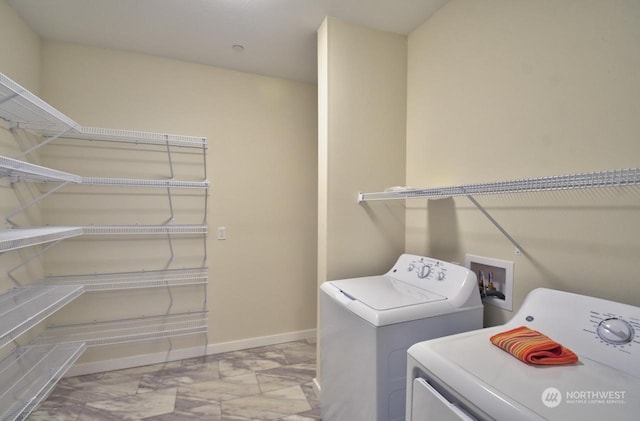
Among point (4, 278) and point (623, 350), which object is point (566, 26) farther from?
point (4, 278)

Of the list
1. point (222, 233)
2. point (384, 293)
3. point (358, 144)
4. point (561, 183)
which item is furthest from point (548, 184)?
point (222, 233)

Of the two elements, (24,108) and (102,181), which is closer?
(24,108)

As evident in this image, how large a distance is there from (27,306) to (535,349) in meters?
2.34

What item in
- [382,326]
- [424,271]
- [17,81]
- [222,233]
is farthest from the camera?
[222,233]

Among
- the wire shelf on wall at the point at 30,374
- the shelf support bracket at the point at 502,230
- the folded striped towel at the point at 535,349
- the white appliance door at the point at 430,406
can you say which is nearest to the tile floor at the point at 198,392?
the wire shelf on wall at the point at 30,374

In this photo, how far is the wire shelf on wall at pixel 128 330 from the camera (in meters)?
2.12

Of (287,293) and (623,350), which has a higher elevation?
(623,350)

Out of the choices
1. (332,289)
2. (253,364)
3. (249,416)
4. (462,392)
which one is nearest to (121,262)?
(253,364)

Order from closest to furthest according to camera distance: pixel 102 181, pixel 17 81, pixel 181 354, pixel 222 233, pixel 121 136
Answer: pixel 17 81 < pixel 102 181 < pixel 121 136 < pixel 181 354 < pixel 222 233

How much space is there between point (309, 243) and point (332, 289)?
1309 millimetres

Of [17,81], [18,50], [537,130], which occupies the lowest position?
[537,130]

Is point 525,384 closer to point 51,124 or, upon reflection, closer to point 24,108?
point 24,108

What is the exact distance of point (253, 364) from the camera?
7.77 ft

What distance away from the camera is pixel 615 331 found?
87 centimetres
